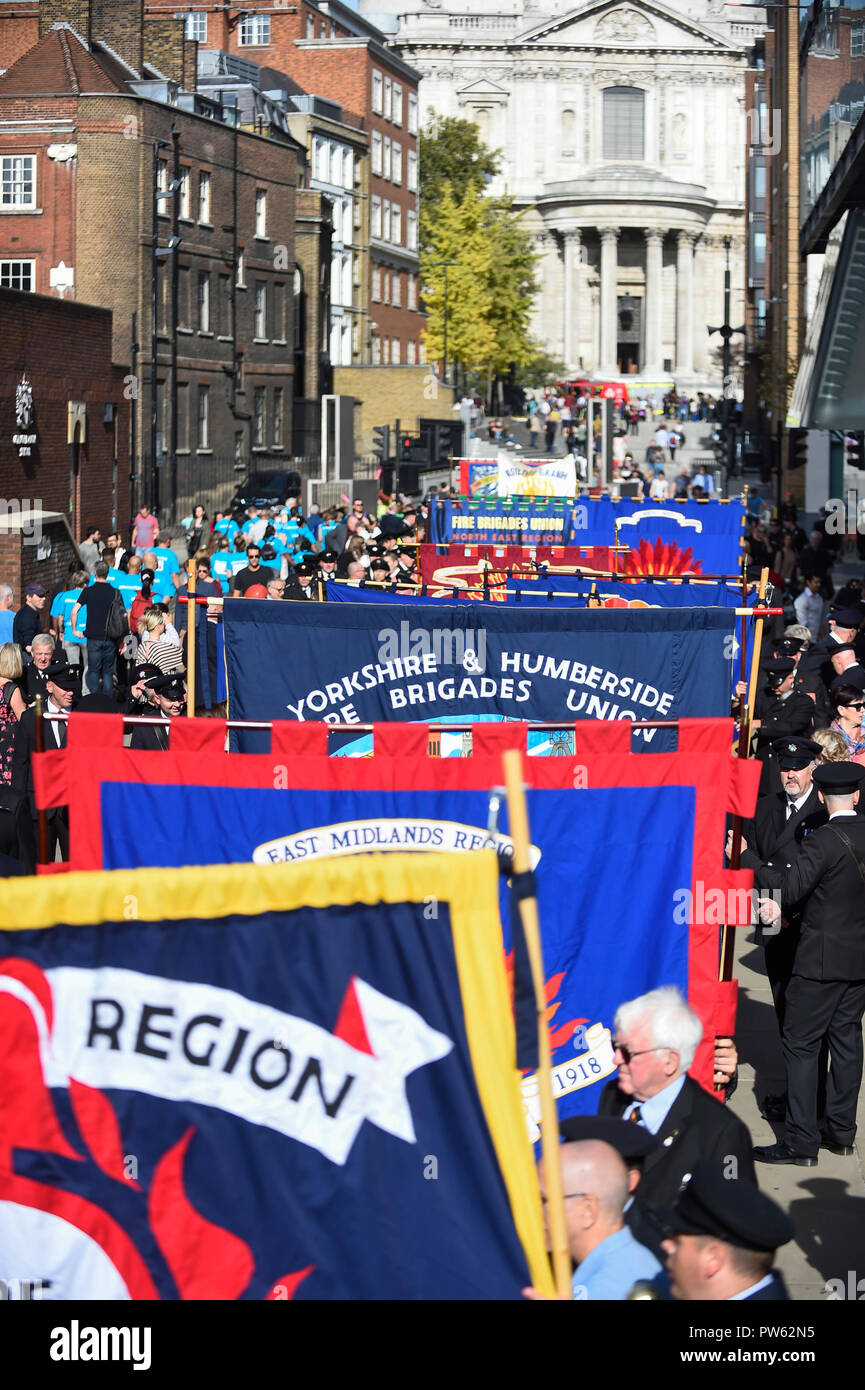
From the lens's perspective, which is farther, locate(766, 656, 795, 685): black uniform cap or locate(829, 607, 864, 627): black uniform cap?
locate(829, 607, 864, 627): black uniform cap

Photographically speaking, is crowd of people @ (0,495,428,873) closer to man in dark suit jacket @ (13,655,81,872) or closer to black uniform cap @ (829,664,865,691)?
man in dark suit jacket @ (13,655,81,872)

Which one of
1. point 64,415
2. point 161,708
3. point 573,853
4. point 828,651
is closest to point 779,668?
point 828,651

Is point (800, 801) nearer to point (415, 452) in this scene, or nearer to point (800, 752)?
point (800, 752)

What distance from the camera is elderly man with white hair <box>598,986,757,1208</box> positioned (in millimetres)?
5516

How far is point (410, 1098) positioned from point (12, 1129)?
87 centimetres

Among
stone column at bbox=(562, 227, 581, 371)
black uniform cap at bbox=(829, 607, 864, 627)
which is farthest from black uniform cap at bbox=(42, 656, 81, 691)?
stone column at bbox=(562, 227, 581, 371)

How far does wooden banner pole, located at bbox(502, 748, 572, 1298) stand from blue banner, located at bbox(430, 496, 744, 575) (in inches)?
698

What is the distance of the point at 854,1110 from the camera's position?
849cm

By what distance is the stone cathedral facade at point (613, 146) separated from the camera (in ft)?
405

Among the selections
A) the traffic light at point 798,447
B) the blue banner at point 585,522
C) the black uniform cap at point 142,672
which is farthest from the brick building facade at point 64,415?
the black uniform cap at point 142,672

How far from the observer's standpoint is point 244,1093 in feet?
13.6

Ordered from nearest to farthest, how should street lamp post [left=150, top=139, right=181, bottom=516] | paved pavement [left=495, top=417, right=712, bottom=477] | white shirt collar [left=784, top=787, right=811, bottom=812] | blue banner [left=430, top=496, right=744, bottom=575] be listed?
1. white shirt collar [left=784, top=787, right=811, bottom=812]
2. blue banner [left=430, top=496, right=744, bottom=575]
3. street lamp post [left=150, top=139, right=181, bottom=516]
4. paved pavement [left=495, top=417, right=712, bottom=477]

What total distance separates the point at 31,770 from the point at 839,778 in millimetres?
4745
